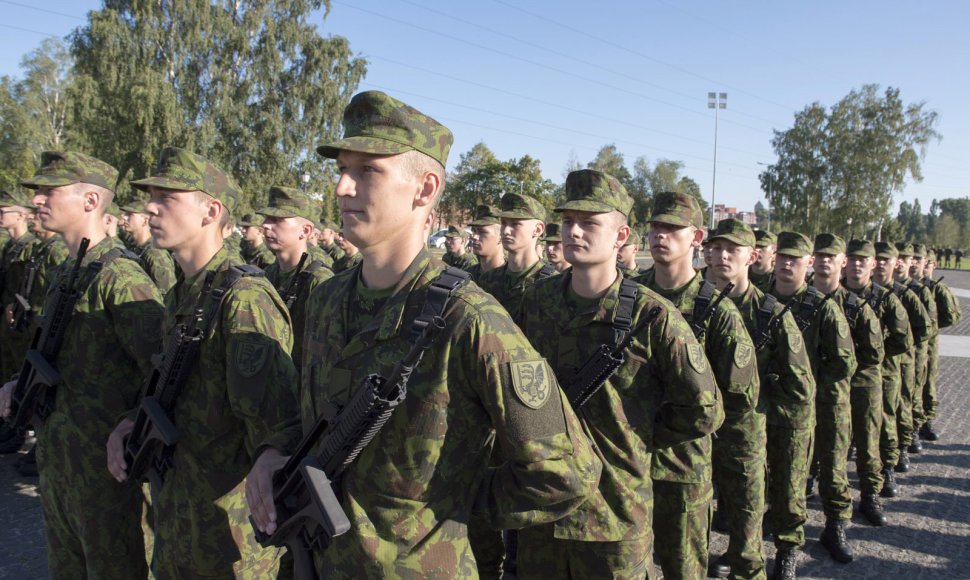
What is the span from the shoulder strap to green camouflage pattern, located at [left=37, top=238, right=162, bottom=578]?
1993mm

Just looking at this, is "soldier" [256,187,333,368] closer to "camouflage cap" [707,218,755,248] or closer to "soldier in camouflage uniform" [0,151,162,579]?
"soldier in camouflage uniform" [0,151,162,579]

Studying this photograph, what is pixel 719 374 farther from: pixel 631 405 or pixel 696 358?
pixel 631 405

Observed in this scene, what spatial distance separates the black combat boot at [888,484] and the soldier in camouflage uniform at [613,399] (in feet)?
14.6

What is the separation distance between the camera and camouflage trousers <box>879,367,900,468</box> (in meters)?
6.25

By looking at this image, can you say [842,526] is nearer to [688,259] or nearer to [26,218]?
[688,259]

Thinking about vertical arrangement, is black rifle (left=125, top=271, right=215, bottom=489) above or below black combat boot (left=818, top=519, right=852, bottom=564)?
above

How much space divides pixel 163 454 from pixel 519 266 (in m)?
4.67

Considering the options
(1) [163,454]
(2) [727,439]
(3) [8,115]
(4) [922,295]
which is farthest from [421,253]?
(3) [8,115]

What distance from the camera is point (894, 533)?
5.18 meters

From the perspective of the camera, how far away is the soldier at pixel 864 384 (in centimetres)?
552

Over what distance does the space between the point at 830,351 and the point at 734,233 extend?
4.47 ft

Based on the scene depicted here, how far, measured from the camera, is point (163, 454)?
99.7 inches

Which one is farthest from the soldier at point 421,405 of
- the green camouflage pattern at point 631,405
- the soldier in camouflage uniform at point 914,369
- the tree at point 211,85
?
the tree at point 211,85

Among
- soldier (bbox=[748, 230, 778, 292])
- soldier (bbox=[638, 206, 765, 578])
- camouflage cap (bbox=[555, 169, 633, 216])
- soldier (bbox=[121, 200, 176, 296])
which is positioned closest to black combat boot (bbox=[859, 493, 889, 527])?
soldier (bbox=[638, 206, 765, 578])
